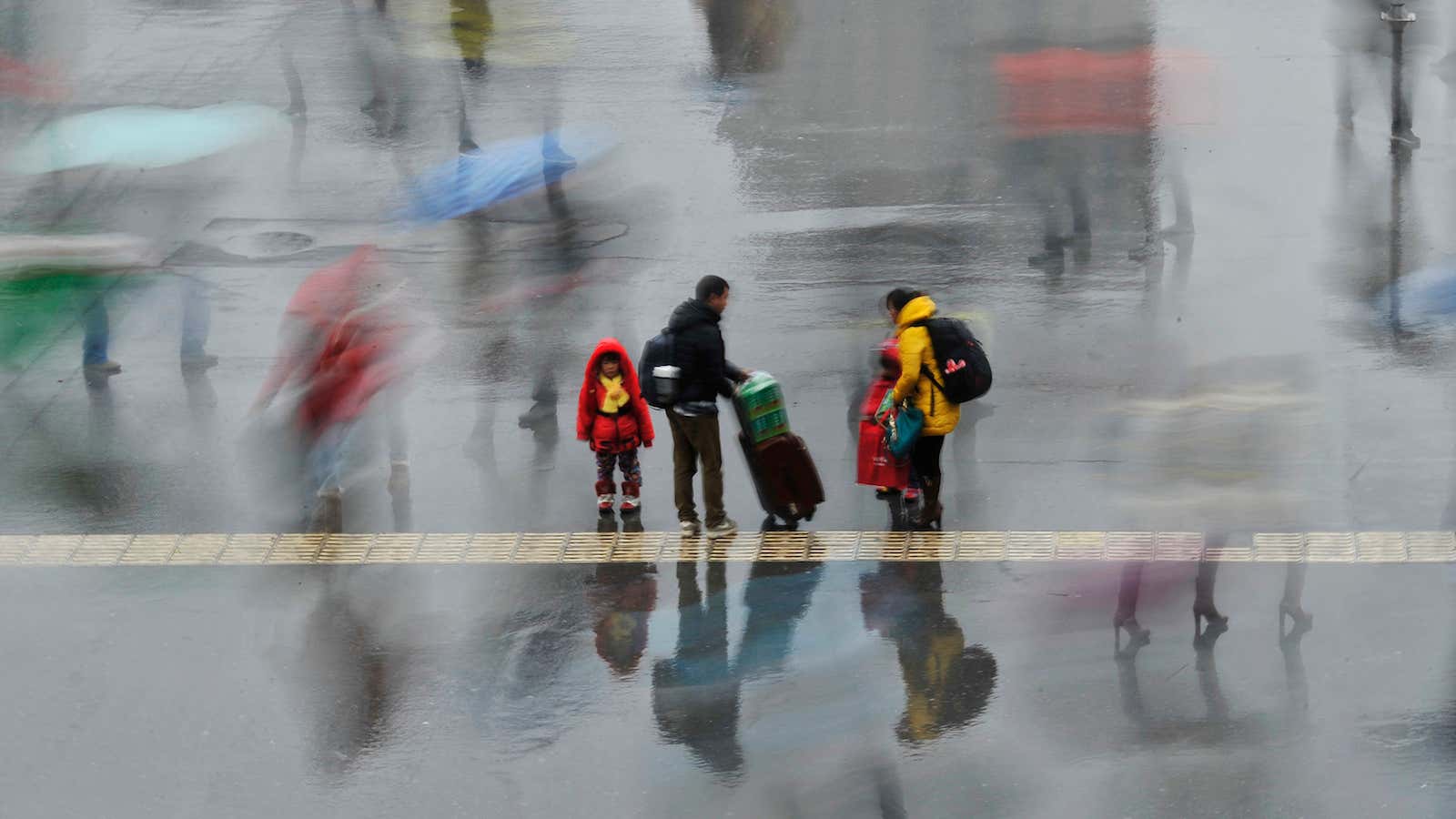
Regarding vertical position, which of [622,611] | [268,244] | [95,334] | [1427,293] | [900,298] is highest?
[268,244]

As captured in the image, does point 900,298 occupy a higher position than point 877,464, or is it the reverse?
point 900,298

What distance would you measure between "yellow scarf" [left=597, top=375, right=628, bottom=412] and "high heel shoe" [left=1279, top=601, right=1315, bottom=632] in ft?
13.6

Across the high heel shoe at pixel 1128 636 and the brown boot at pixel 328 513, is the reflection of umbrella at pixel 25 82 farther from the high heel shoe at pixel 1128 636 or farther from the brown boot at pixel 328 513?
the high heel shoe at pixel 1128 636

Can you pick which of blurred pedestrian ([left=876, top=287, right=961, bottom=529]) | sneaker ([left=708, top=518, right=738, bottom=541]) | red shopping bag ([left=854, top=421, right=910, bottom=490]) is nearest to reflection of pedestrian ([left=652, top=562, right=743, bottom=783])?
sneaker ([left=708, top=518, right=738, bottom=541])

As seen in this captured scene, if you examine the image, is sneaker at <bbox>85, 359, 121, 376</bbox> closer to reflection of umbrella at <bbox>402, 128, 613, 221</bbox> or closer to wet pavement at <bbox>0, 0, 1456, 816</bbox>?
wet pavement at <bbox>0, 0, 1456, 816</bbox>

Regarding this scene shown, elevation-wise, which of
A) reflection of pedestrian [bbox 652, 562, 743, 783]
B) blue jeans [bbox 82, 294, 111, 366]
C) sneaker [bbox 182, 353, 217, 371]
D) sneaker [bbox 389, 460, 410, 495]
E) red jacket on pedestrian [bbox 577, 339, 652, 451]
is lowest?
reflection of pedestrian [bbox 652, 562, 743, 783]

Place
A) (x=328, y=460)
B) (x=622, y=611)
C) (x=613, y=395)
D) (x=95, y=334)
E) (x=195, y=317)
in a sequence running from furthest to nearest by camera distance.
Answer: (x=195, y=317) → (x=95, y=334) → (x=328, y=460) → (x=613, y=395) → (x=622, y=611)

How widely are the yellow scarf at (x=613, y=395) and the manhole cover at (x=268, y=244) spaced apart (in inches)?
219

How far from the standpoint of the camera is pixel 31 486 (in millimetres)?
13359

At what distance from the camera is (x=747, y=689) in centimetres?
1060

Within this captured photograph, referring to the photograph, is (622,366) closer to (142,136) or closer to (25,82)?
(142,136)

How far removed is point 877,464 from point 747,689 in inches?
95.0

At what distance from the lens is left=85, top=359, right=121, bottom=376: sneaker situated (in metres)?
15.0

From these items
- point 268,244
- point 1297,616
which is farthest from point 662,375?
point 268,244
